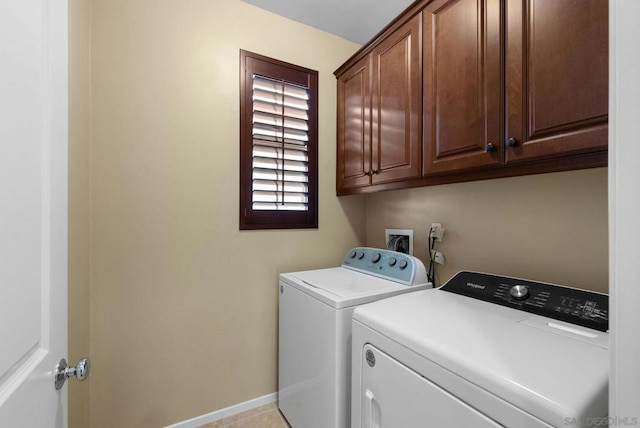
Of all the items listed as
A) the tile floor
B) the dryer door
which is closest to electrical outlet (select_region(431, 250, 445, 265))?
the dryer door

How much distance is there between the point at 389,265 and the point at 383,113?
2.91 feet

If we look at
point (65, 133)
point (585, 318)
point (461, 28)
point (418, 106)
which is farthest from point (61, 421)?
point (461, 28)

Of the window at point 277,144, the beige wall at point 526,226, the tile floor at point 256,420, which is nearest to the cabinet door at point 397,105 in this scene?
the beige wall at point 526,226

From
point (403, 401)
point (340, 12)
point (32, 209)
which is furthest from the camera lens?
point (340, 12)

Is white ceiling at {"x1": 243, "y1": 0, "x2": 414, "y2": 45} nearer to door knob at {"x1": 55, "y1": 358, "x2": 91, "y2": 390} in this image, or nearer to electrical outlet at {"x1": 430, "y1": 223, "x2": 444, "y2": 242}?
→ electrical outlet at {"x1": 430, "y1": 223, "x2": 444, "y2": 242}

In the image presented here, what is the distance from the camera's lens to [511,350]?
72 cm

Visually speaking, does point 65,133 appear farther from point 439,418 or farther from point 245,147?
point 439,418

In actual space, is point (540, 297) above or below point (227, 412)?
above

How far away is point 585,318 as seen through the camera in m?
0.88

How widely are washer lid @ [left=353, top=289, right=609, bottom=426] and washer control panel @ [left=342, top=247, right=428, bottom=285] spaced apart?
0.34 meters

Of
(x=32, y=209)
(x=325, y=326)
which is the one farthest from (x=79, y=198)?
(x=325, y=326)

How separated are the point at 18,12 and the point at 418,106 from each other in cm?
135

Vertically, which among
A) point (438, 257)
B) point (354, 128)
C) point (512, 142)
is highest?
point (354, 128)

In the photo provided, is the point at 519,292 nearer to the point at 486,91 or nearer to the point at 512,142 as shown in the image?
the point at 512,142
